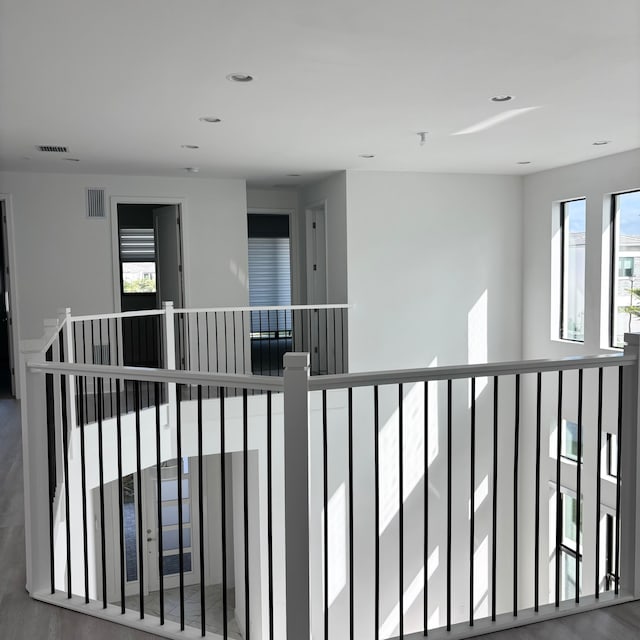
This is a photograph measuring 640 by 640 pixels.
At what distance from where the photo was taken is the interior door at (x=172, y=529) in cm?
912

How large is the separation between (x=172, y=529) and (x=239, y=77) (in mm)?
7581

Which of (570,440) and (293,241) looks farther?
(293,241)

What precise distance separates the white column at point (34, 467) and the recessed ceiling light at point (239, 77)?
2.19 metres

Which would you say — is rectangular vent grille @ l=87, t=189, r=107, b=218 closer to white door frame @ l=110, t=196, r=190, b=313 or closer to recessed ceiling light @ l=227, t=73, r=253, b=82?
white door frame @ l=110, t=196, r=190, b=313

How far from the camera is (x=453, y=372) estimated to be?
2395mm

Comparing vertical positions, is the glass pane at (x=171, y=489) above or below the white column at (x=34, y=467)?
below

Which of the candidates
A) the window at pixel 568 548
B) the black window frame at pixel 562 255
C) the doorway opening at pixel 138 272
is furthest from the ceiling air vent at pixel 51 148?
the window at pixel 568 548

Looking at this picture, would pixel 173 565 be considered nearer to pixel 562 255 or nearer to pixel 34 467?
pixel 562 255

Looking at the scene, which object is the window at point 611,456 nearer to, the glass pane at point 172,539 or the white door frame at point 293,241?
the white door frame at point 293,241

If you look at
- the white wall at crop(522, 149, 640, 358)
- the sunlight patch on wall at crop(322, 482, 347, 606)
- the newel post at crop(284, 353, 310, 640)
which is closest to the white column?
the newel post at crop(284, 353, 310, 640)

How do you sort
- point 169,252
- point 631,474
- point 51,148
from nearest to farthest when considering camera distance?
point 631,474, point 51,148, point 169,252

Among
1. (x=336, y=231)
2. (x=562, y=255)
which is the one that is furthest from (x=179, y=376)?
(x=562, y=255)

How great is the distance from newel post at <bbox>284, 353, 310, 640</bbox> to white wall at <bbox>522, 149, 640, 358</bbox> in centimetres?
626

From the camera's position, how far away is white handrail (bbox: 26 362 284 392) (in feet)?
7.28
